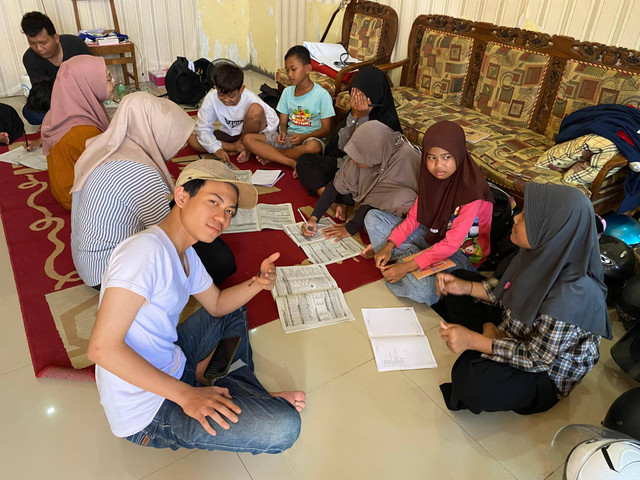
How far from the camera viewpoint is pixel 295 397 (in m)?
1.52

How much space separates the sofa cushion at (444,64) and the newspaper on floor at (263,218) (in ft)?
5.67

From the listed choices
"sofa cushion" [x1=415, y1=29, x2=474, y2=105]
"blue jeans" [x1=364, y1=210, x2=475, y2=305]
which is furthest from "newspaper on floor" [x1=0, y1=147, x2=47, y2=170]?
"sofa cushion" [x1=415, y1=29, x2=474, y2=105]

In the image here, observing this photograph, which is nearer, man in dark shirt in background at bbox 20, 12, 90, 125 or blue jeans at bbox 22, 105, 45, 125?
man in dark shirt in background at bbox 20, 12, 90, 125

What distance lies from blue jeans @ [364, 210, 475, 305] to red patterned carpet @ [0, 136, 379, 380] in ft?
0.49

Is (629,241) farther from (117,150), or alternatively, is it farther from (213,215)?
(117,150)

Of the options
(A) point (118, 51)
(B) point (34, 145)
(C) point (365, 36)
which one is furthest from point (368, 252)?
(A) point (118, 51)

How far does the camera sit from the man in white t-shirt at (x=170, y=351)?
1.07 m

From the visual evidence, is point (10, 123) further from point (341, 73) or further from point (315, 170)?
point (341, 73)

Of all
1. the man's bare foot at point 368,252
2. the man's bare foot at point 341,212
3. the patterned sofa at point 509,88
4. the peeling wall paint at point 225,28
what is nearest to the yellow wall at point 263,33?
the peeling wall paint at point 225,28

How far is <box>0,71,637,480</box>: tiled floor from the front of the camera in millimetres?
1390

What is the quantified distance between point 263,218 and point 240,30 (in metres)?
4.08

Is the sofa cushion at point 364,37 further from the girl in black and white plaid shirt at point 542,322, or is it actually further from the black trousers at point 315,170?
the girl in black and white plaid shirt at point 542,322

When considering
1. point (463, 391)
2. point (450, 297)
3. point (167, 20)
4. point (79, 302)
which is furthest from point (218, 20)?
point (463, 391)

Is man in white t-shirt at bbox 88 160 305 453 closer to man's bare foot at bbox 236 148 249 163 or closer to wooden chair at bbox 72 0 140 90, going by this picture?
man's bare foot at bbox 236 148 249 163
